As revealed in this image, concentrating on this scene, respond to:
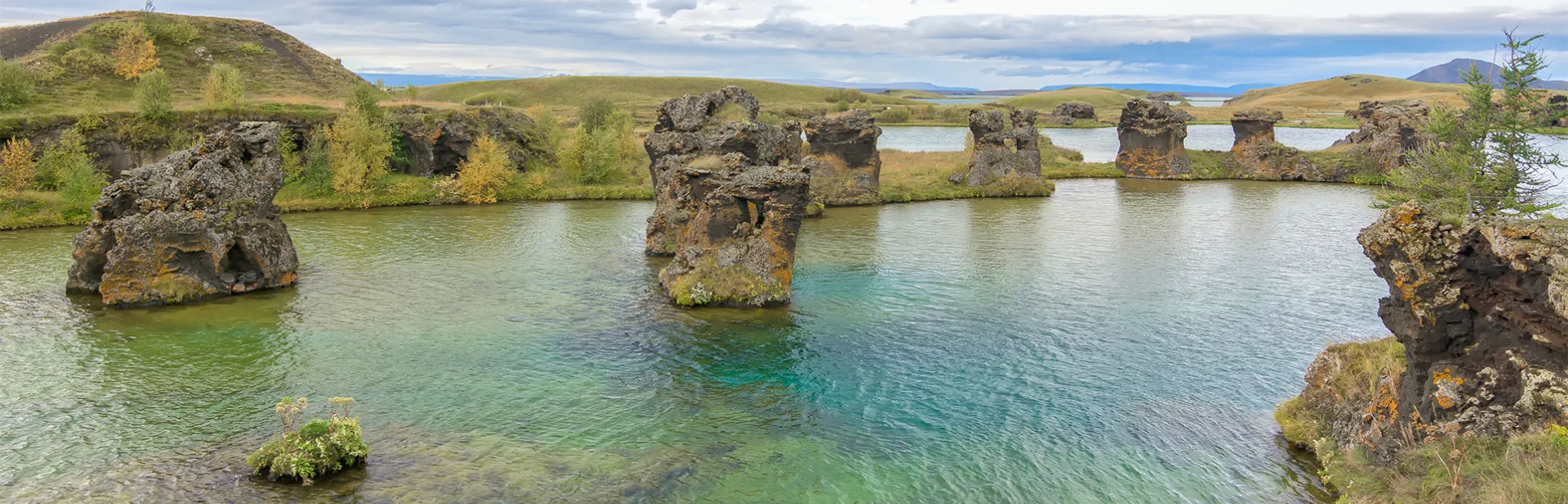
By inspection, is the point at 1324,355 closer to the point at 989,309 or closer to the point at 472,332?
the point at 989,309

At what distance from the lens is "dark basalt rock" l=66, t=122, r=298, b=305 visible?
108ft

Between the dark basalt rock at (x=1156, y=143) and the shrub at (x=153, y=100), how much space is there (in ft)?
267

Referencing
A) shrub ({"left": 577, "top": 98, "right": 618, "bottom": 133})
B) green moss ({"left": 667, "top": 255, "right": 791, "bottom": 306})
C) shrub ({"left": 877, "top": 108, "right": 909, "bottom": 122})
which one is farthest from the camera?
shrub ({"left": 877, "top": 108, "right": 909, "bottom": 122})

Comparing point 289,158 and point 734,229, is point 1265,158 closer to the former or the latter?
point 734,229

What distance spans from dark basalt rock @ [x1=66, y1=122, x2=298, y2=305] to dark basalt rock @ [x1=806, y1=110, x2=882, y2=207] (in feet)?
125

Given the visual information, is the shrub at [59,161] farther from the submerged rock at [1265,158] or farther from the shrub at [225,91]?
the submerged rock at [1265,158]

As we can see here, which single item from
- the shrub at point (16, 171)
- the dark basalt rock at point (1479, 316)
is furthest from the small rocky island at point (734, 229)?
the shrub at point (16, 171)

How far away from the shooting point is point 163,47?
90812 millimetres

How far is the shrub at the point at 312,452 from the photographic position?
1816 cm

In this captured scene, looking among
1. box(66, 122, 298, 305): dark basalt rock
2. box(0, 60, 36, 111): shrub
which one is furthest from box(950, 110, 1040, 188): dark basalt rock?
box(0, 60, 36, 111): shrub

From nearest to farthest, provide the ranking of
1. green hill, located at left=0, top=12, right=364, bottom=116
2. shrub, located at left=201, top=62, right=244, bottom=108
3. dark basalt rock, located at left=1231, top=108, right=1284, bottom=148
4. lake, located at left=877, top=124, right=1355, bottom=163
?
1. shrub, located at left=201, top=62, right=244, bottom=108
2. green hill, located at left=0, top=12, right=364, bottom=116
3. dark basalt rock, located at left=1231, top=108, right=1284, bottom=148
4. lake, located at left=877, top=124, right=1355, bottom=163

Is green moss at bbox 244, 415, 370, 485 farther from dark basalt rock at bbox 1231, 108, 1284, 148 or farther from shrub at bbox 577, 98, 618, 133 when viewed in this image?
dark basalt rock at bbox 1231, 108, 1284, 148

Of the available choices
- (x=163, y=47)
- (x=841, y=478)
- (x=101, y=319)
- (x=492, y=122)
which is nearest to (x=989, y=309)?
(x=841, y=478)

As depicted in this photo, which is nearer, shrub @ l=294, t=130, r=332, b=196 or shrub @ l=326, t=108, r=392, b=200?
shrub @ l=326, t=108, r=392, b=200
